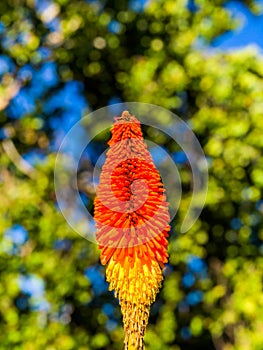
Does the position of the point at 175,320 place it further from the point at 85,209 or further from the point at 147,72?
the point at 147,72

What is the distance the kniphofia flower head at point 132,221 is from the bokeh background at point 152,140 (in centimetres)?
533

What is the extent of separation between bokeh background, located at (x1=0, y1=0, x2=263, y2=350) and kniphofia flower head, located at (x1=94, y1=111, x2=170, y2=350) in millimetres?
5335

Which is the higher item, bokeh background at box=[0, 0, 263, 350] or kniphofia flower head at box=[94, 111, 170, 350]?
bokeh background at box=[0, 0, 263, 350]

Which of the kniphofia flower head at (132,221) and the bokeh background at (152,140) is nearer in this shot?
the kniphofia flower head at (132,221)

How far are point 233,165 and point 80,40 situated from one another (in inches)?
104

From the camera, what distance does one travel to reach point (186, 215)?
7812 mm

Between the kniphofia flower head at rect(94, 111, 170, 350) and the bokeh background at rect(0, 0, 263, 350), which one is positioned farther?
the bokeh background at rect(0, 0, 263, 350)

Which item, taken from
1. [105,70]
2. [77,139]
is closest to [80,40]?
[105,70]

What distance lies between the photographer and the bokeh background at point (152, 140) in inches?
Answer: 286

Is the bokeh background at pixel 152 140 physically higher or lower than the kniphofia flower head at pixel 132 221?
higher

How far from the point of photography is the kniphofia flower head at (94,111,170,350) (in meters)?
1.83

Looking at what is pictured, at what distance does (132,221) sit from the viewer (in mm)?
1948

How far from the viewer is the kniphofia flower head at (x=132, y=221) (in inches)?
72.0

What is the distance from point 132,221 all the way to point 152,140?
6144mm
